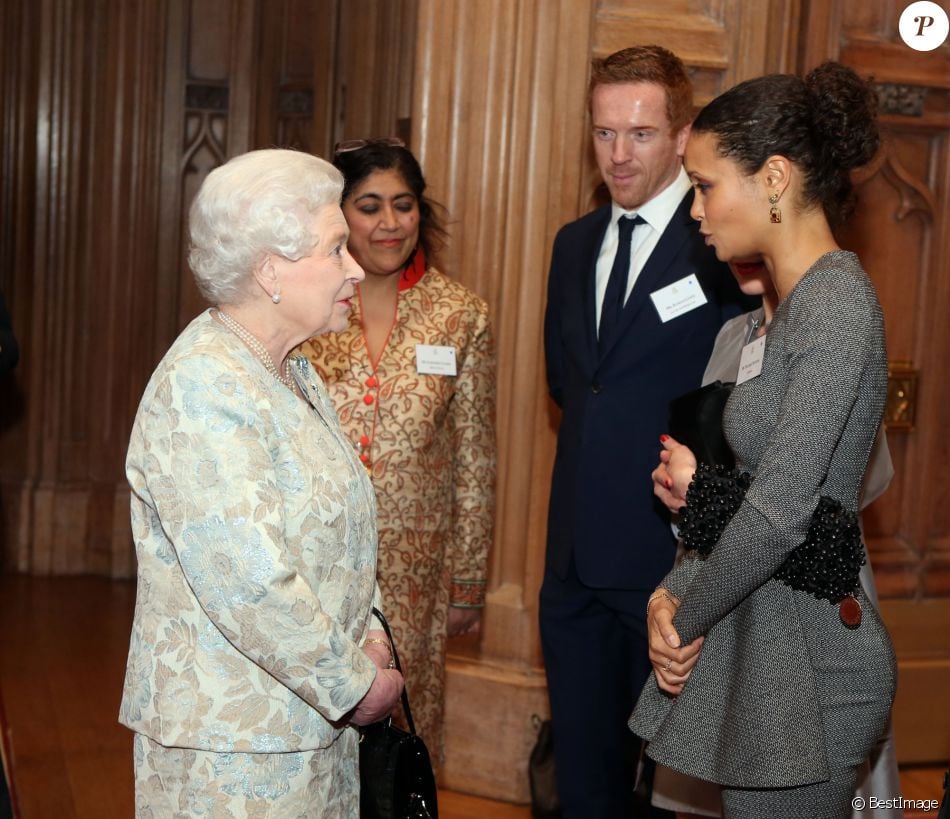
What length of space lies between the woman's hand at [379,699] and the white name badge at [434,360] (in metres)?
1.18

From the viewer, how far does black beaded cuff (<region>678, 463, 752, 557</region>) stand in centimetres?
204

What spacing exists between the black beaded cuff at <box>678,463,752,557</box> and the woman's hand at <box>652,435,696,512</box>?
0.42 ft

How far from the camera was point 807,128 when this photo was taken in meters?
2.07

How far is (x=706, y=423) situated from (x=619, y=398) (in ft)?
1.79

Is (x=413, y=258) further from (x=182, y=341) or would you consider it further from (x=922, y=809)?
(x=922, y=809)

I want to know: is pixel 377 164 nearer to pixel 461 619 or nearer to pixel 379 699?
pixel 461 619

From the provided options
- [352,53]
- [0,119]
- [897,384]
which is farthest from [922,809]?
[0,119]

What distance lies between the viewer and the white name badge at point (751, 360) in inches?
83.4

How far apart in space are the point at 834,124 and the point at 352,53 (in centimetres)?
409

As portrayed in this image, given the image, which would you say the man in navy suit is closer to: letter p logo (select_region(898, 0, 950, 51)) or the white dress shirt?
the white dress shirt

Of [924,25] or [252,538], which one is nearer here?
[252,538]

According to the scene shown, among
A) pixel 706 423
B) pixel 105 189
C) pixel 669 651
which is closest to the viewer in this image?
pixel 669 651

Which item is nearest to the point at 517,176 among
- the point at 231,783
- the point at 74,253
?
the point at 231,783

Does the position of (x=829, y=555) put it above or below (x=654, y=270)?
below
